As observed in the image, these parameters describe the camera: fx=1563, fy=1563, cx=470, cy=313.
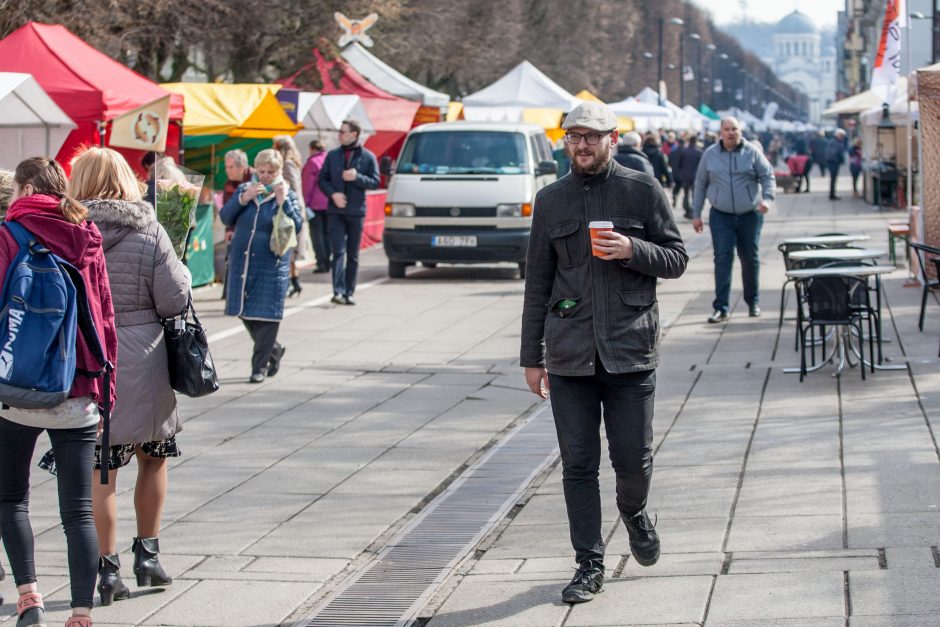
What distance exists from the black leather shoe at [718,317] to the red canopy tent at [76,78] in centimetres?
548

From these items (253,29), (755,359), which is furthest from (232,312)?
(253,29)

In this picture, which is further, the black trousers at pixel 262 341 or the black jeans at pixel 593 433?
the black trousers at pixel 262 341

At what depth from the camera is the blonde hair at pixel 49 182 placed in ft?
16.4

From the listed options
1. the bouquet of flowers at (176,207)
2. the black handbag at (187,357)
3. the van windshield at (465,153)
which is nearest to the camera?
the black handbag at (187,357)

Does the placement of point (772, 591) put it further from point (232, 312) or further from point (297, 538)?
point (232, 312)

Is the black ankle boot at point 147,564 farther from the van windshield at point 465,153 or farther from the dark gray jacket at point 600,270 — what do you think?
the van windshield at point 465,153

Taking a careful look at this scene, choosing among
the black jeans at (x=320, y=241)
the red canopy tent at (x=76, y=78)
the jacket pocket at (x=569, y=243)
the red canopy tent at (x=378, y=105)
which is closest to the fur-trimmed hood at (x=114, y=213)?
the jacket pocket at (x=569, y=243)

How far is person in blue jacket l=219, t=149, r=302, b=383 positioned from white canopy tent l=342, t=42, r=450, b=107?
17.6m

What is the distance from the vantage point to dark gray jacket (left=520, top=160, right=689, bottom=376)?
523 cm

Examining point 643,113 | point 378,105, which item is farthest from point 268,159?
point 643,113

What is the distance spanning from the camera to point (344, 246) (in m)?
15.4

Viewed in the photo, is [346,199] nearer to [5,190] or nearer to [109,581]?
[5,190]

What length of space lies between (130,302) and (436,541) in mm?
1683

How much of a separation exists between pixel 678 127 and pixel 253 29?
24813mm
